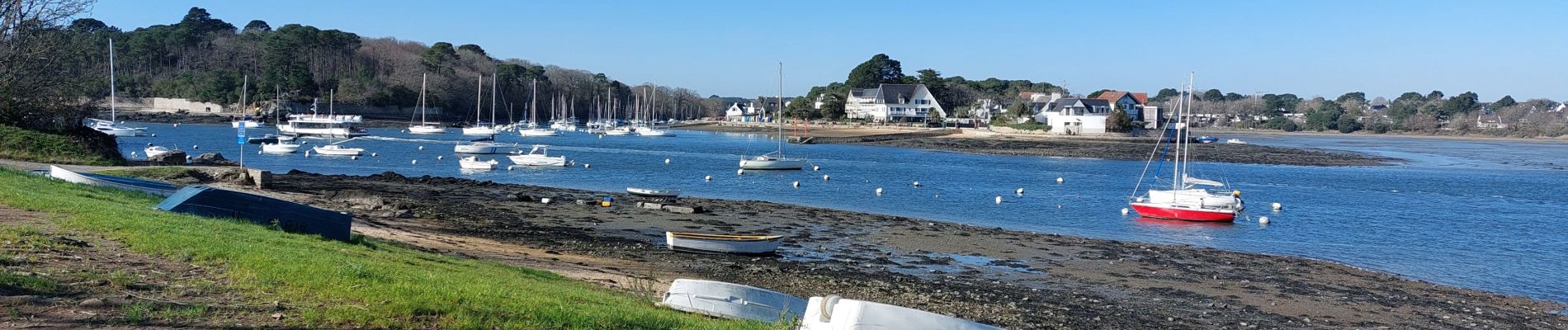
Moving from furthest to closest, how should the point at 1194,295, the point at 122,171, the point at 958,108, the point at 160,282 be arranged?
the point at 958,108 < the point at 122,171 < the point at 1194,295 < the point at 160,282

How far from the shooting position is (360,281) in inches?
362

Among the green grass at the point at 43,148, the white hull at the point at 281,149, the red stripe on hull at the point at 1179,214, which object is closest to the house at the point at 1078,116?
the white hull at the point at 281,149

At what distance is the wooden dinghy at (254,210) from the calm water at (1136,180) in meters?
21.1

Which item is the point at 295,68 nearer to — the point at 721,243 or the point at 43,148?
the point at 43,148

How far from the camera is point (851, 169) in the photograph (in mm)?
61188

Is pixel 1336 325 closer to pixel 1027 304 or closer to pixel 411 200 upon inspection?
pixel 1027 304

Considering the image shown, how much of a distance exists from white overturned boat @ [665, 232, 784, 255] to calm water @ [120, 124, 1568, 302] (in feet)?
38.6

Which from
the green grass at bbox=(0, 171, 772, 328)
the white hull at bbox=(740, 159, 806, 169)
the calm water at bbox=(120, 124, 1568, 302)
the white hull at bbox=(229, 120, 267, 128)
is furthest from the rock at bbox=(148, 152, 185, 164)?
the white hull at bbox=(229, 120, 267, 128)

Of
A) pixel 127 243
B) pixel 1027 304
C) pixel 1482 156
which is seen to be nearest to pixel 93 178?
pixel 127 243

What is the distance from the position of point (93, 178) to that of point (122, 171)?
8.08m

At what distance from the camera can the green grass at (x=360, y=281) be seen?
802 centimetres

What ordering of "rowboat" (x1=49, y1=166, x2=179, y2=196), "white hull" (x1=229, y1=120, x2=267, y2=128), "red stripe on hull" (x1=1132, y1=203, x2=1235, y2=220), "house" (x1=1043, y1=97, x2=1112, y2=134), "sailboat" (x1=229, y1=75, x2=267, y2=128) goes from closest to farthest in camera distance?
"rowboat" (x1=49, y1=166, x2=179, y2=196) → "red stripe on hull" (x1=1132, y1=203, x2=1235, y2=220) → "sailboat" (x1=229, y1=75, x2=267, y2=128) → "white hull" (x1=229, y1=120, x2=267, y2=128) → "house" (x1=1043, y1=97, x2=1112, y2=134)

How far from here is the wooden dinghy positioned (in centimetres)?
1434

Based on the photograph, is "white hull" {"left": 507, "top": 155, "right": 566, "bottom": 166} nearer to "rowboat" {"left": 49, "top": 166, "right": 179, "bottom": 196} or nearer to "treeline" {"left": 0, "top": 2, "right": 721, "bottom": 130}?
"rowboat" {"left": 49, "top": 166, "right": 179, "bottom": 196}
